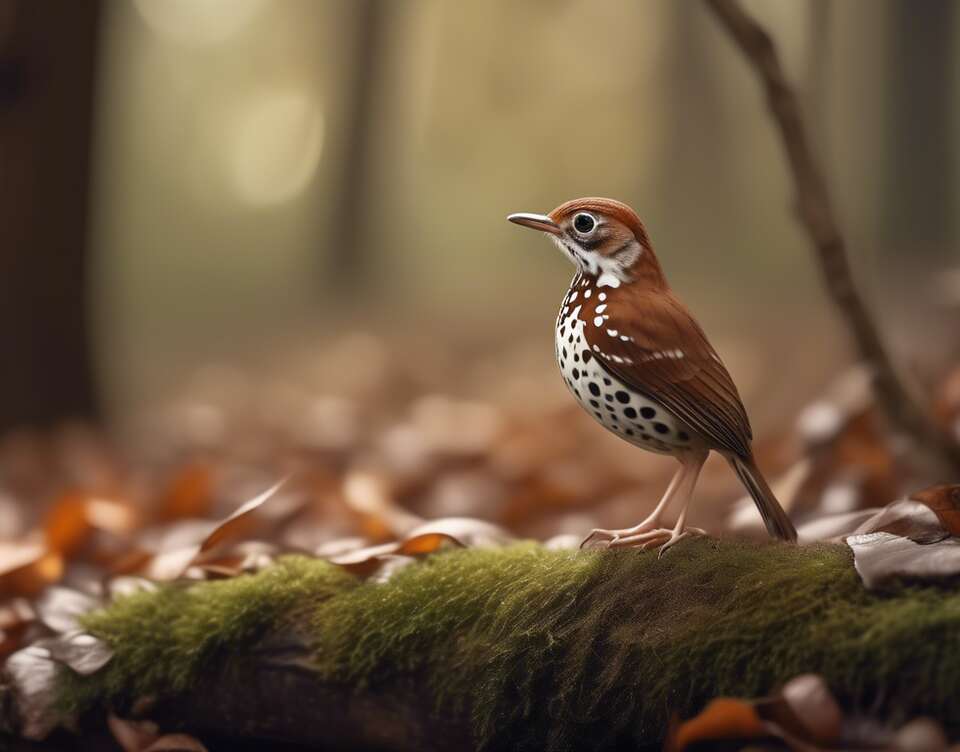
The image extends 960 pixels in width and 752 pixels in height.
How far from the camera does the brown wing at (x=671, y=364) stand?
2348mm

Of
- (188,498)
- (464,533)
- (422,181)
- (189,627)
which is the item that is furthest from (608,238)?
(422,181)

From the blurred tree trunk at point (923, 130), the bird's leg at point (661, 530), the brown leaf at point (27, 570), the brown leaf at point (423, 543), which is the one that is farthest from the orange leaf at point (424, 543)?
the blurred tree trunk at point (923, 130)

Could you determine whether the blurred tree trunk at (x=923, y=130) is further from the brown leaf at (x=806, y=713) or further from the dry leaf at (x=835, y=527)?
the brown leaf at (x=806, y=713)

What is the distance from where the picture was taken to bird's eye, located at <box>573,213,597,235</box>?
2.52m

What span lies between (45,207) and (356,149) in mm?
6482

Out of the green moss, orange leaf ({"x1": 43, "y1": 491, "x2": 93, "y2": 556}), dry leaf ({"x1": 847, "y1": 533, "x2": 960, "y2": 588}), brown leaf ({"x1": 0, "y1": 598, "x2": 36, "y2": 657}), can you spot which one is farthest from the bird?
orange leaf ({"x1": 43, "y1": 491, "x2": 93, "y2": 556})

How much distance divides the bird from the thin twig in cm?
91

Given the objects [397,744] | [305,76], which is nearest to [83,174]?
[397,744]

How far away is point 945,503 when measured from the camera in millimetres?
2328

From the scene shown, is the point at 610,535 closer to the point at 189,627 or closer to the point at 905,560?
the point at 905,560

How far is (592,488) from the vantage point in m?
4.59

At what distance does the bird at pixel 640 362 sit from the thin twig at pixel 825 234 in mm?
912

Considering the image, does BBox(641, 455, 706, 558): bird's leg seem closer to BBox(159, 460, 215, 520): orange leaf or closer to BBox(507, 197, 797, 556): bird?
BBox(507, 197, 797, 556): bird

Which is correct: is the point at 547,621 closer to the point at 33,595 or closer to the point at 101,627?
the point at 101,627
